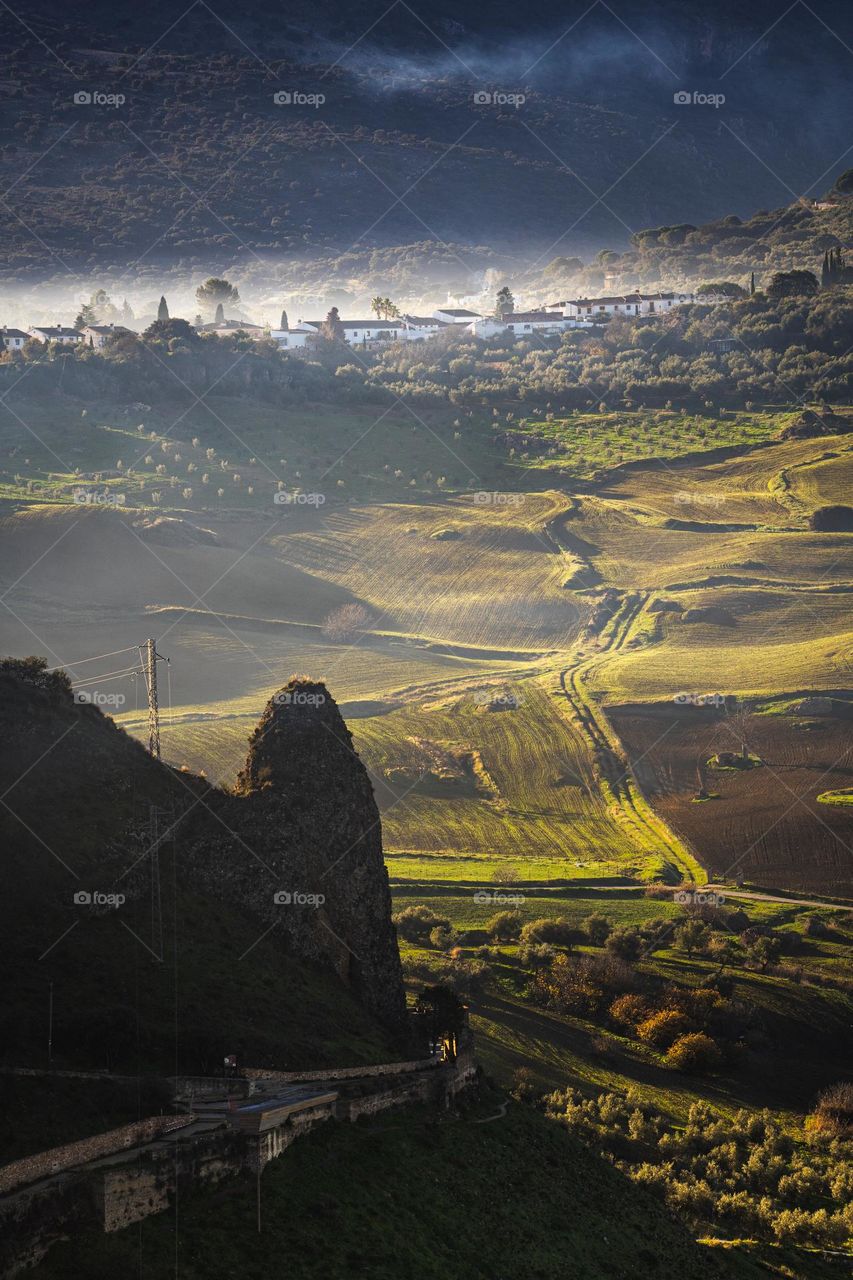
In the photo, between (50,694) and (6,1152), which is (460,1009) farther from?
(6,1152)

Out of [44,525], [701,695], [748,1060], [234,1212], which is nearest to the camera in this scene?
[234,1212]

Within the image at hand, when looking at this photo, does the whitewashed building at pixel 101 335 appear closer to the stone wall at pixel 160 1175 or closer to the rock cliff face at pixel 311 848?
the rock cliff face at pixel 311 848

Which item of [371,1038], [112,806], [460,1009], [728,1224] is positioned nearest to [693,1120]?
[728,1224]

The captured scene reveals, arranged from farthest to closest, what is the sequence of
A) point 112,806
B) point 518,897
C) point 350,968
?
point 518,897 < point 350,968 < point 112,806

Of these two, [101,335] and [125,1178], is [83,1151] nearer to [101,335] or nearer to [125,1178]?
[125,1178]

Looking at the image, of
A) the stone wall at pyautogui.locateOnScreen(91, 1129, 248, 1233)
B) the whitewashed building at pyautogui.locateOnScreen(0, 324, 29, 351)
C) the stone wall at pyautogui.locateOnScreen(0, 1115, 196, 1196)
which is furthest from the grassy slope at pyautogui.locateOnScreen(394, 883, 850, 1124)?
the whitewashed building at pyautogui.locateOnScreen(0, 324, 29, 351)

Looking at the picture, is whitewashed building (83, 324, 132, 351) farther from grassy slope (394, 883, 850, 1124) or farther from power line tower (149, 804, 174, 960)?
power line tower (149, 804, 174, 960)
